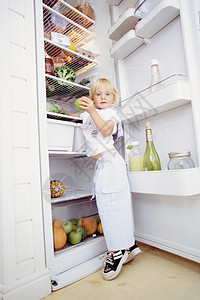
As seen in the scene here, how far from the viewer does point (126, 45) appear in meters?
1.32

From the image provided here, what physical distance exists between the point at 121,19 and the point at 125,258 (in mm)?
1400

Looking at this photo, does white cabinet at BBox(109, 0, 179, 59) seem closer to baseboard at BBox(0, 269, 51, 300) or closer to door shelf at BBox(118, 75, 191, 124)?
door shelf at BBox(118, 75, 191, 124)

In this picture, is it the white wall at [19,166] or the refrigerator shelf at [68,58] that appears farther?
the refrigerator shelf at [68,58]

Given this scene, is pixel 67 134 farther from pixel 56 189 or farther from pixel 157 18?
pixel 157 18

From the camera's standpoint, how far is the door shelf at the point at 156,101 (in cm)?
99

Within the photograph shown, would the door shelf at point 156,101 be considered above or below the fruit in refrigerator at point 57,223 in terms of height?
above

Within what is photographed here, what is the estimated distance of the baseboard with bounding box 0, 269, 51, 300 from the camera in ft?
2.59

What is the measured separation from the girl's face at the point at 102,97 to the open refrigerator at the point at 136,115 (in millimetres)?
150

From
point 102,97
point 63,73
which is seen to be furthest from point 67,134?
point 63,73

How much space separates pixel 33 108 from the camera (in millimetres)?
952

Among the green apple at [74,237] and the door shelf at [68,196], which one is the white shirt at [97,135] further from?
the green apple at [74,237]

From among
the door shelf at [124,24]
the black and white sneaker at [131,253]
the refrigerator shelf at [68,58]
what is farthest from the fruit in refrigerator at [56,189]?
the door shelf at [124,24]

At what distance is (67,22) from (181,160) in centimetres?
120

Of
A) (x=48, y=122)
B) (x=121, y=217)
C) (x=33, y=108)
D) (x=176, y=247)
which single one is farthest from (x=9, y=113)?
(x=176, y=247)
